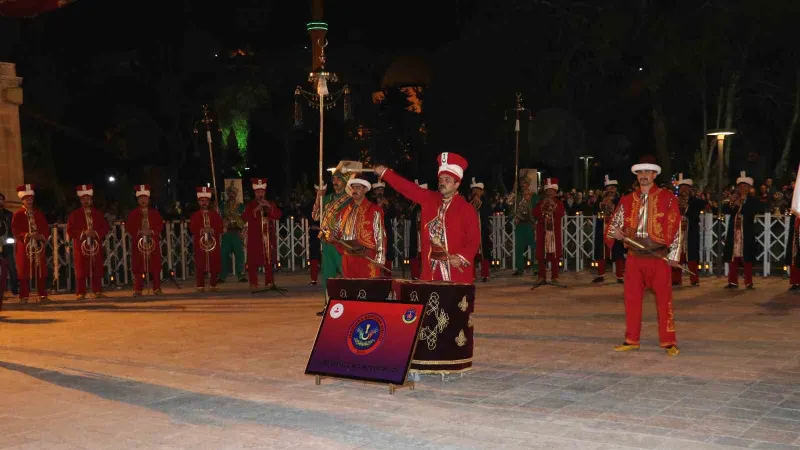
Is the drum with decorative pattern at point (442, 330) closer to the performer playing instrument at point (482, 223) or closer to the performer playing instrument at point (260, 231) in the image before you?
the performer playing instrument at point (260, 231)

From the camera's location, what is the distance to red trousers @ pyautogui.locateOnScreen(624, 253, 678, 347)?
8391mm

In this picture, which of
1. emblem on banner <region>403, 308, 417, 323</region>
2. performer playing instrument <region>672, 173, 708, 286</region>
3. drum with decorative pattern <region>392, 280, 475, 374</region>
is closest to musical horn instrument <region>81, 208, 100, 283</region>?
drum with decorative pattern <region>392, 280, 475, 374</region>

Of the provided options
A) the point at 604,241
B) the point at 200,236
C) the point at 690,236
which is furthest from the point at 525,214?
the point at 200,236

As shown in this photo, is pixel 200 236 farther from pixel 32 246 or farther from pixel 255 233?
pixel 32 246

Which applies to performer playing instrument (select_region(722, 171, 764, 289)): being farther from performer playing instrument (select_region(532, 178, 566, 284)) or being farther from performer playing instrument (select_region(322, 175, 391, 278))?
performer playing instrument (select_region(322, 175, 391, 278))

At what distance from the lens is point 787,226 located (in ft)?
52.9

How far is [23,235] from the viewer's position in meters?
14.6

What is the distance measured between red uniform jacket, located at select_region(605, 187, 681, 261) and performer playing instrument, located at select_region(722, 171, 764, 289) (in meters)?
7.07

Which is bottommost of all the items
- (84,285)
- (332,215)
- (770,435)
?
(770,435)

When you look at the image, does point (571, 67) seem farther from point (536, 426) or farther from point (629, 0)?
point (536, 426)

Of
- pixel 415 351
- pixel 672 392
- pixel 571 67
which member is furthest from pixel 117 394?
pixel 571 67

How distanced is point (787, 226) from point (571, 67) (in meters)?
15.3

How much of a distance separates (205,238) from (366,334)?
9.94 m

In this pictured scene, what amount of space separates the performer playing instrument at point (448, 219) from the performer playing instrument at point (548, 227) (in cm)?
828
